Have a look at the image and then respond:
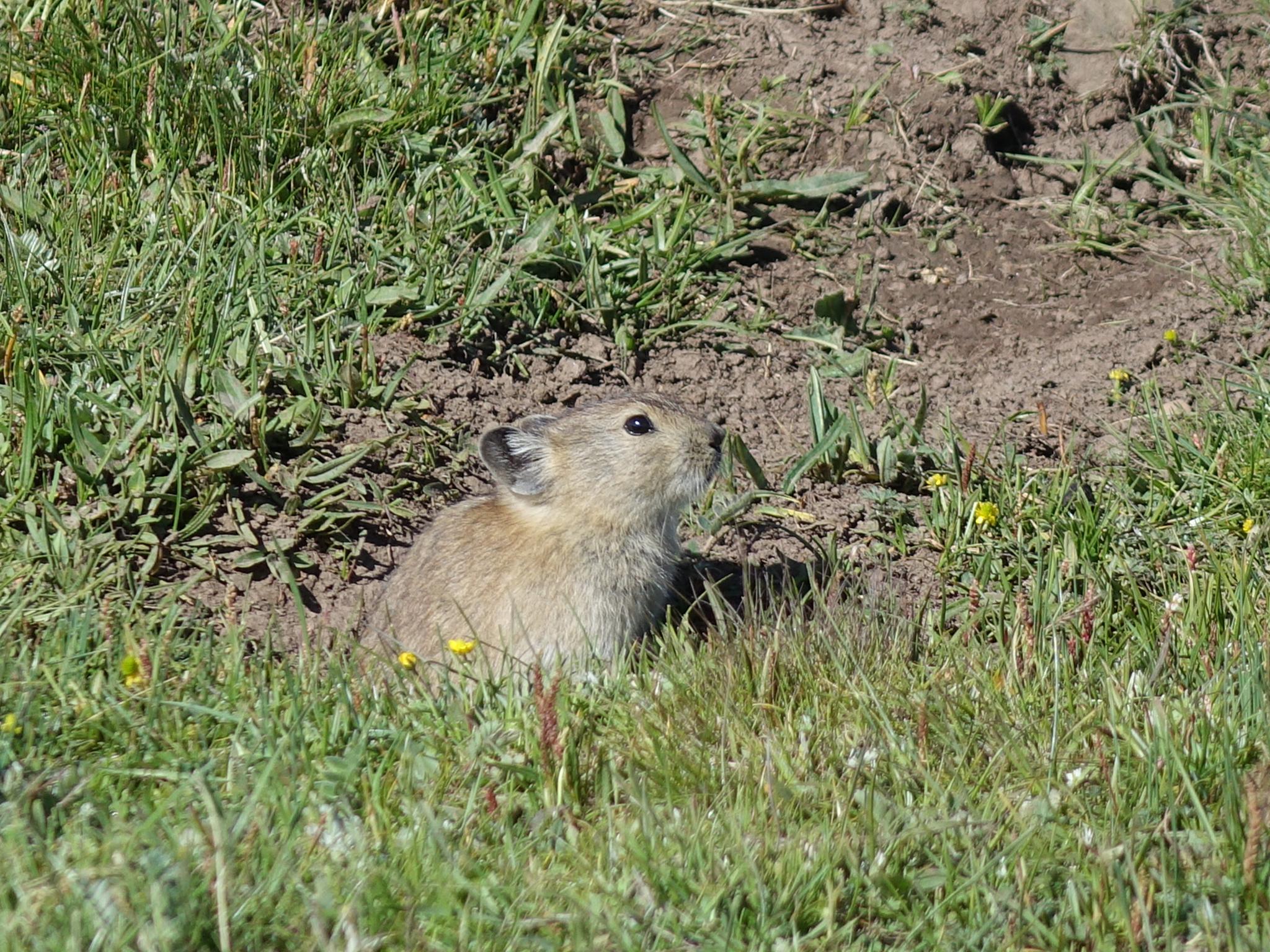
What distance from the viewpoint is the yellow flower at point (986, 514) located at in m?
5.68

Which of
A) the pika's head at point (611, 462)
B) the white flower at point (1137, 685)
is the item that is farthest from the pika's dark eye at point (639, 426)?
the white flower at point (1137, 685)

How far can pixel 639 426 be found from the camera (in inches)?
215

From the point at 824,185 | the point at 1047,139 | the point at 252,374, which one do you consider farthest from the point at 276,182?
the point at 1047,139

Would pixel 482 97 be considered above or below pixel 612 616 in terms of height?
above

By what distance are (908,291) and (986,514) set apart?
186 cm

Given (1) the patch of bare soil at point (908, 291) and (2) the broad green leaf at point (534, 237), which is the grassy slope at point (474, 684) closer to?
(2) the broad green leaf at point (534, 237)

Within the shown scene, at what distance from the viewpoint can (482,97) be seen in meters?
7.20

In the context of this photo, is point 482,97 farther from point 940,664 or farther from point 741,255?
point 940,664

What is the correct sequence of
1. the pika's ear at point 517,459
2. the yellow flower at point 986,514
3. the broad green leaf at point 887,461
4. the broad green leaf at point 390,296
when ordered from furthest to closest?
the broad green leaf at point 390,296 < the broad green leaf at point 887,461 < the yellow flower at point 986,514 < the pika's ear at point 517,459

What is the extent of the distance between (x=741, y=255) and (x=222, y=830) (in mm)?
4598

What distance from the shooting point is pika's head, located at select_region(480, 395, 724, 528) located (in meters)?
5.42

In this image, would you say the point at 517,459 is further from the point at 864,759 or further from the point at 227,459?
the point at 864,759

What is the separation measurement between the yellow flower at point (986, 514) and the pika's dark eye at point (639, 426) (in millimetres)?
1371

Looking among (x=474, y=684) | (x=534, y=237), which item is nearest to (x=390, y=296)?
(x=534, y=237)
